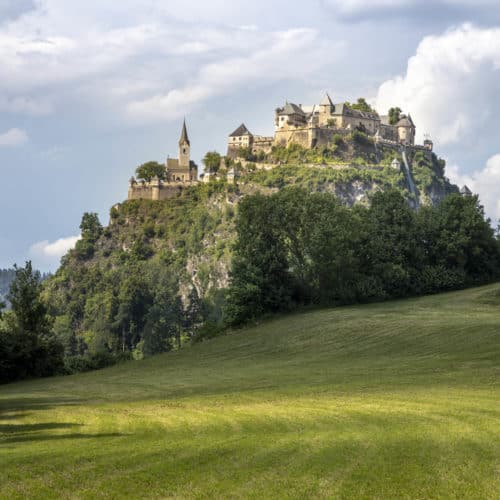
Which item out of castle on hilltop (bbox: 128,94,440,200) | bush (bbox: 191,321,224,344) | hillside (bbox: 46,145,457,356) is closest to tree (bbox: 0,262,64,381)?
bush (bbox: 191,321,224,344)

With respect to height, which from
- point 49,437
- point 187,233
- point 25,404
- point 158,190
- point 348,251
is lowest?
point 49,437

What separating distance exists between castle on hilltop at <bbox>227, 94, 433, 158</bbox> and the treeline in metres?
100

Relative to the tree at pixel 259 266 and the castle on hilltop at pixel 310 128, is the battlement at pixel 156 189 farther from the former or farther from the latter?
the tree at pixel 259 266

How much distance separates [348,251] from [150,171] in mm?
123909

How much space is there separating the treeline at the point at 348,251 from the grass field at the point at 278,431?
1183 inches

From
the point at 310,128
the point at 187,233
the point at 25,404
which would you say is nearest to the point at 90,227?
the point at 187,233

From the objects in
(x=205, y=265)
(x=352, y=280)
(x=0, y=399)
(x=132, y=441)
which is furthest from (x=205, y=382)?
(x=205, y=265)

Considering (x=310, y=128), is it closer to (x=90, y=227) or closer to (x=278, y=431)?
(x=90, y=227)

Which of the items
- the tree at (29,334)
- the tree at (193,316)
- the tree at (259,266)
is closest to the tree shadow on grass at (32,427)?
the tree at (29,334)

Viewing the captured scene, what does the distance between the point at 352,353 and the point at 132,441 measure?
93.0 ft

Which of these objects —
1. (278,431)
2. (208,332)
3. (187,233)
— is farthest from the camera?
(187,233)

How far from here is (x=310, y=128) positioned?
18225 centimetres

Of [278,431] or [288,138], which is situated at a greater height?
[288,138]

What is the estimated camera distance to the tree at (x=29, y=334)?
5459 cm
